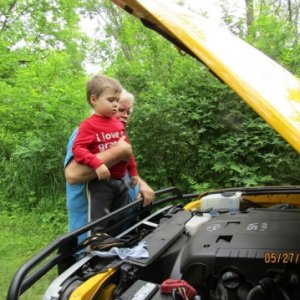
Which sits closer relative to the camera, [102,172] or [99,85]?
[102,172]

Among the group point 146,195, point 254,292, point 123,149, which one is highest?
point 123,149

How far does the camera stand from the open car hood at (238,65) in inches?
52.3

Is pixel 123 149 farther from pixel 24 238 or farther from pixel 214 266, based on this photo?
pixel 24 238

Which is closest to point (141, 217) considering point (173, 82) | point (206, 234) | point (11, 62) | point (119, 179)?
point (119, 179)

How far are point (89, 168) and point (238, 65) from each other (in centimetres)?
146

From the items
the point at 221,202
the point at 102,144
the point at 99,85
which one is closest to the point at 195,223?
the point at 221,202

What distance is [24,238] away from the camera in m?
6.27

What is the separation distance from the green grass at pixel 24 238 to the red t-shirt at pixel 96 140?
2252mm

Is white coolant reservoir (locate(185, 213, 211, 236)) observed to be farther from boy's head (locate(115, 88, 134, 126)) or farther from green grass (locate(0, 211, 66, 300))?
green grass (locate(0, 211, 66, 300))

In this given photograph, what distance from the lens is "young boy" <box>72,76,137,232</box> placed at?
2.72 metres

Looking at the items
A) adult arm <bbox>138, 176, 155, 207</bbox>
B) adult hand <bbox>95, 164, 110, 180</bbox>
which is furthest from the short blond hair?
adult arm <bbox>138, 176, 155, 207</bbox>
